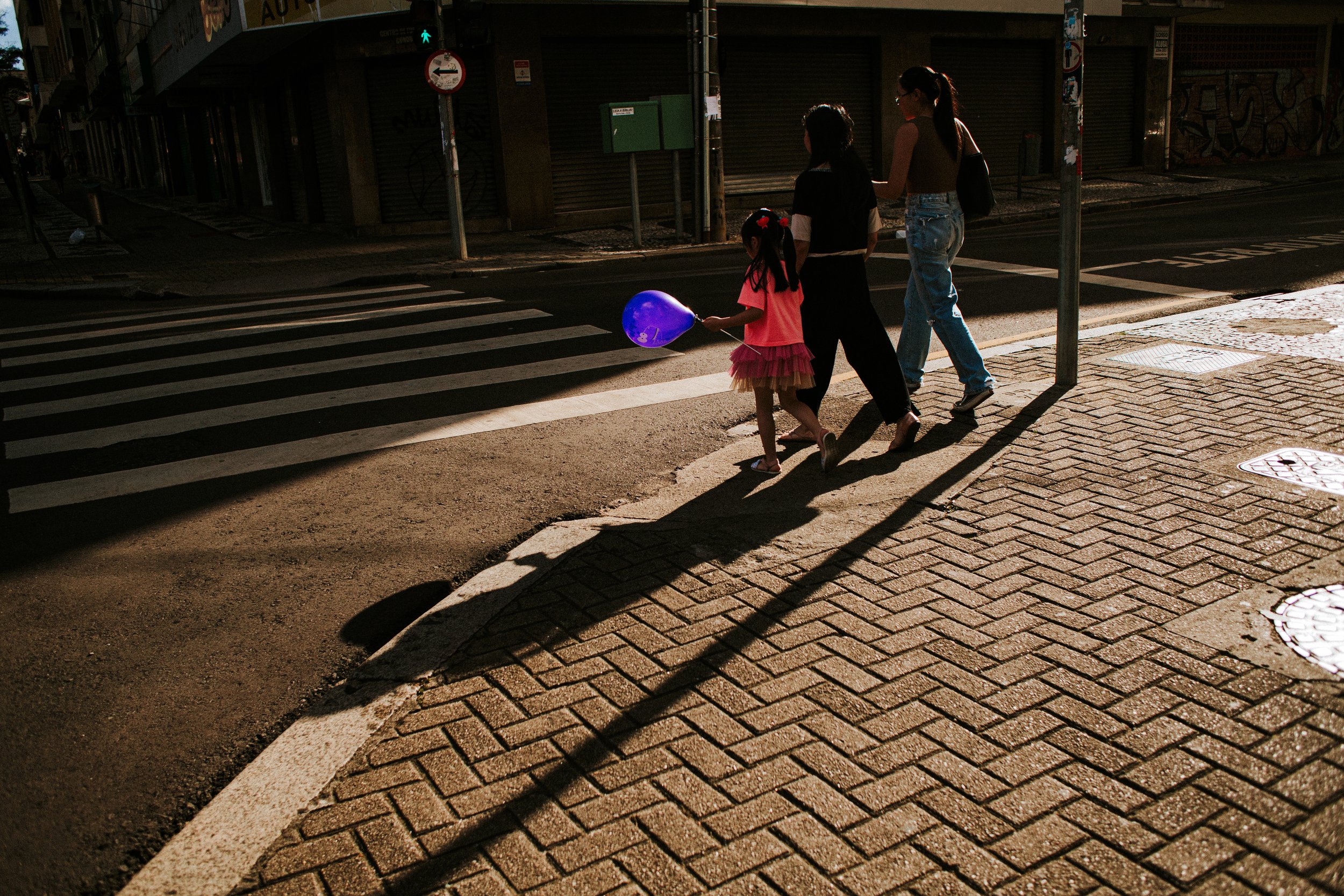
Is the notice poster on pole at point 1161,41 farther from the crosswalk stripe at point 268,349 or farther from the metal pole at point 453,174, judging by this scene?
the crosswalk stripe at point 268,349

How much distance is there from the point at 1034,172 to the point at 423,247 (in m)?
13.4

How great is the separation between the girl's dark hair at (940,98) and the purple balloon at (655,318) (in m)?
1.84

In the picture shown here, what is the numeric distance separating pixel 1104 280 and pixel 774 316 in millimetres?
6887

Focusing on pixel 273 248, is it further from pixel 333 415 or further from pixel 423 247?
pixel 333 415

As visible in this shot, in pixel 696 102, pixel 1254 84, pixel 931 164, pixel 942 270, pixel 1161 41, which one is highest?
pixel 1161 41

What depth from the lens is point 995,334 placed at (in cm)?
838

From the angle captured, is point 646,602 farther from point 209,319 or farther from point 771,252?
point 209,319

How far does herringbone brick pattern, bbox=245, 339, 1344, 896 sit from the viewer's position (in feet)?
7.89

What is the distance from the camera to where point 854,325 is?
5.52 metres

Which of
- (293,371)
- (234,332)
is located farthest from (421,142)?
(293,371)

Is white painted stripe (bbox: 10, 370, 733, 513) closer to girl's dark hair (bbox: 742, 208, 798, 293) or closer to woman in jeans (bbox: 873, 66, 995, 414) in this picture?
woman in jeans (bbox: 873, 66, 995, 414)

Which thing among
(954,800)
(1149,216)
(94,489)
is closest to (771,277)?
(954,800)

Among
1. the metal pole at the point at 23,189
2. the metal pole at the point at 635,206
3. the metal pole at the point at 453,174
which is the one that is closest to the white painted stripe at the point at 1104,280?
the metal pole at the point at 635,206

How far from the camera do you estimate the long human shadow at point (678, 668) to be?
251 cm
